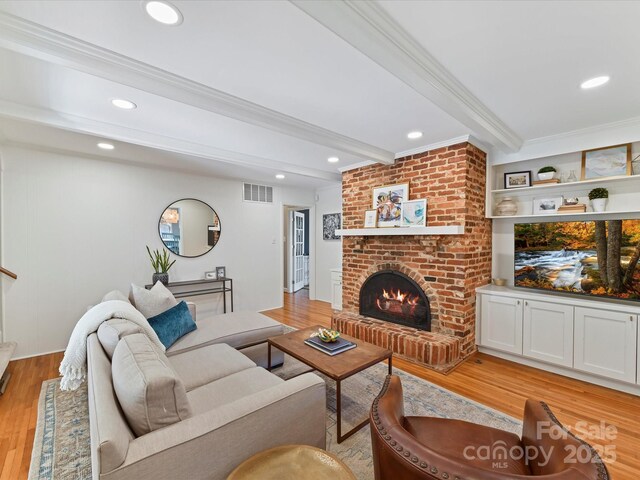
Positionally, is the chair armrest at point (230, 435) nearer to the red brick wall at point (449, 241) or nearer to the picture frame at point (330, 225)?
the red brick wall at point (449, 241)

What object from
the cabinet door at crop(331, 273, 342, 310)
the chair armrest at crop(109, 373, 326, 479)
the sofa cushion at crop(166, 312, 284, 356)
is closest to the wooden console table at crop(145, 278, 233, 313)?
the sofa cushion at crop(166, 312, 284, 356)

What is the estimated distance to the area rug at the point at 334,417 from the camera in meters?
1.71

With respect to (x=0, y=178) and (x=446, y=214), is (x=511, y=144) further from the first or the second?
Answer: (x=0, y=178)

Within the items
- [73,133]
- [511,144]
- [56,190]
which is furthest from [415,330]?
[56,190]

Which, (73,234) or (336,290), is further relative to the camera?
(336,290)

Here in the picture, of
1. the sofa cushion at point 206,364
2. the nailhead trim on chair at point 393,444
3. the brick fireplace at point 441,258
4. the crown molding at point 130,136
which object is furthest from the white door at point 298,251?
the nailhead trim on chair at point 393,444

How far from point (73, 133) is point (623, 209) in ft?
17.1

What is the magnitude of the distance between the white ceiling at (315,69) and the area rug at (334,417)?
2.30 meters

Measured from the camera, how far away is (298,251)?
7.14 meters

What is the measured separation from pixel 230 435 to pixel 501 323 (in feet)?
10.0

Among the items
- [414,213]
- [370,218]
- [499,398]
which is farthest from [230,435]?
[370,218]

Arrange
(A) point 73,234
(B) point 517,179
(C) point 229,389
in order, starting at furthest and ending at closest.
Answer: (A) point 73,234
(B) point 517,179
(C) point 229,389

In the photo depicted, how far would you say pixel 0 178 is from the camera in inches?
120

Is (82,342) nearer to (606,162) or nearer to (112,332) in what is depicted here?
(112,332)
